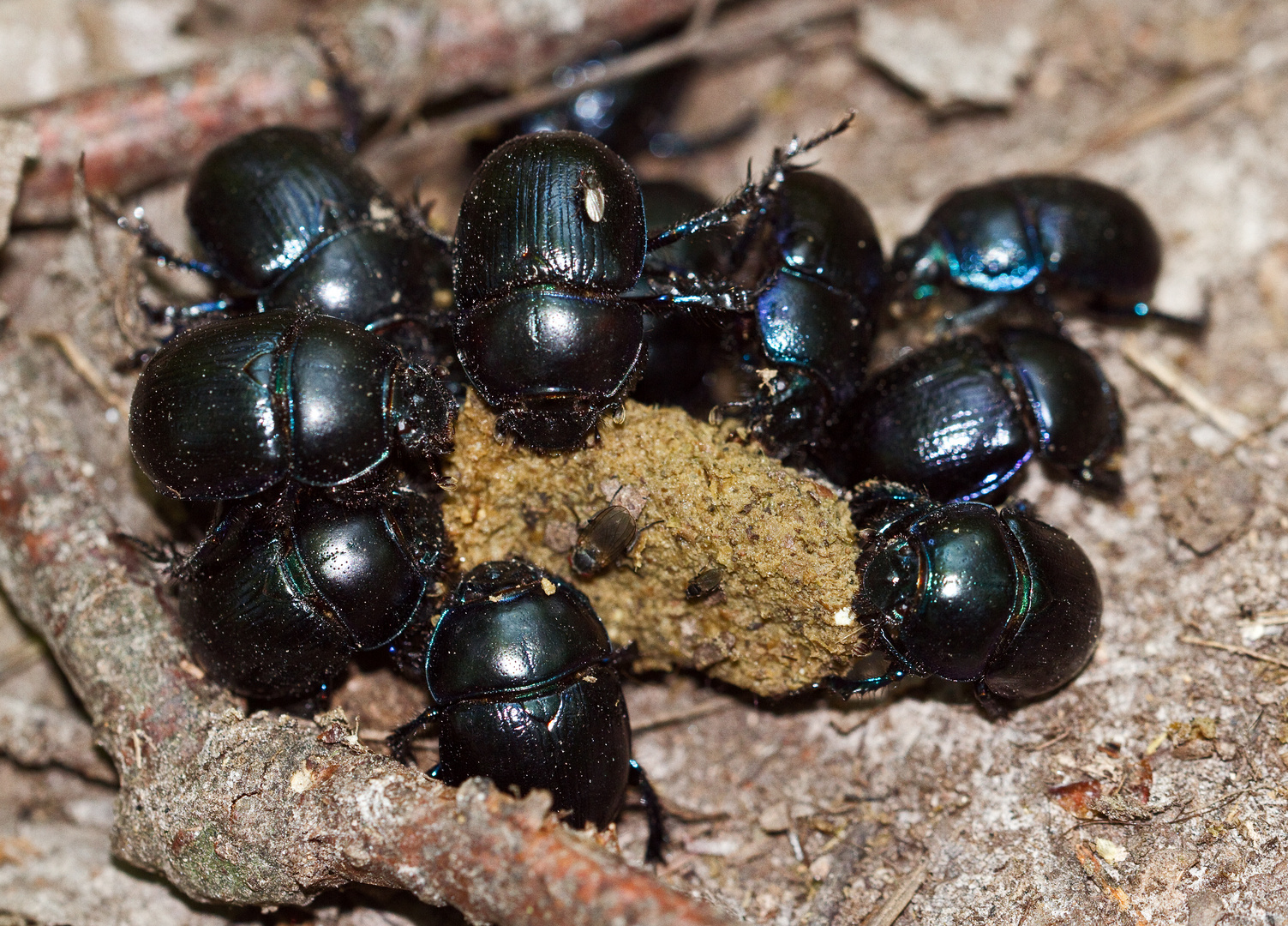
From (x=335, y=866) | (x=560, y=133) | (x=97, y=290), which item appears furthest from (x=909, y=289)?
(x=97, y=290)

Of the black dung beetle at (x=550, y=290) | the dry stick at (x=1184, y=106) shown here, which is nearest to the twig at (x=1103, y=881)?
the black dung beetle at (x=550, y=290)

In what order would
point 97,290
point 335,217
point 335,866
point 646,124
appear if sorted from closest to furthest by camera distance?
point 335,866 → point 335,217 → point 97,290 → point 646,124

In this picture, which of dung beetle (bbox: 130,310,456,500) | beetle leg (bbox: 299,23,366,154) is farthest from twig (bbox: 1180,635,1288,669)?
beetle leg (bbox: 299,23,366,154)

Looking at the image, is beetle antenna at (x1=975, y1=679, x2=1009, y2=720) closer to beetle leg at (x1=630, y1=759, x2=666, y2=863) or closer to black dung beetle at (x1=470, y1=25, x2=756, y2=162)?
beetle leg at (x1=630, y1=759, x2=666, y2=863)

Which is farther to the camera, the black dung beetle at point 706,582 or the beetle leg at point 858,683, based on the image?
the beetle leg at point 858,683

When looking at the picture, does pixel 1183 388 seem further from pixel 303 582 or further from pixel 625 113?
pixel 303 582

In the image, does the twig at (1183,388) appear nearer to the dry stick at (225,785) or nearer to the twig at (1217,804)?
the twig at (1217,804)

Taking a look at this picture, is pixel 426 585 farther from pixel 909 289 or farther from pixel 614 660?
pixel 909 289
